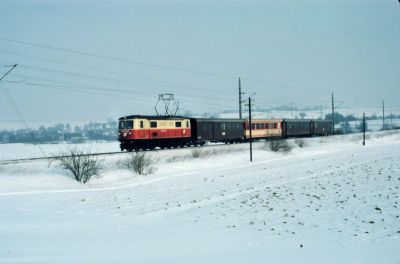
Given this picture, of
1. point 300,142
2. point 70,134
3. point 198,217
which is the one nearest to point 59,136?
point 70,134

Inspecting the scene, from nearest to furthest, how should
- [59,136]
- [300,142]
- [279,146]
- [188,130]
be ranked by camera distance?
1. [188,130]
2. [279,146]
3. [300,142]
4. [59,136]

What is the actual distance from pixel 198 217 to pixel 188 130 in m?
25.0

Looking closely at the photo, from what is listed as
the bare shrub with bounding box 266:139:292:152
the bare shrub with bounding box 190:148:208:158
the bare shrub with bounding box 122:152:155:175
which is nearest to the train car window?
the bare shrub with bounding box 122:152:155:175

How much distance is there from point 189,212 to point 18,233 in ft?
22.4

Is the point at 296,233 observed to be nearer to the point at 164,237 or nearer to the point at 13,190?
the point at 164,237

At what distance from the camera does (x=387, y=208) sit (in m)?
14.5

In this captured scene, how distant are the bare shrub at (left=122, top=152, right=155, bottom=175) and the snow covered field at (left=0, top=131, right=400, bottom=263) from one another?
24.0 inches

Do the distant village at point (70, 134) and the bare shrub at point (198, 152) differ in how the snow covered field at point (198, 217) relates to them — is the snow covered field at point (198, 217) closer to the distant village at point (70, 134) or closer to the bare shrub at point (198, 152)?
the bare shrub at point (198, 152)

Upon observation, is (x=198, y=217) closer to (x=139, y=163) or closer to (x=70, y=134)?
(x=139, y=163)

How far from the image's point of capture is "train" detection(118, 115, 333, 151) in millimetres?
34906

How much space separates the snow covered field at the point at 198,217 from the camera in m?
10.2

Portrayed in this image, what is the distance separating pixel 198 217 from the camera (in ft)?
52.4

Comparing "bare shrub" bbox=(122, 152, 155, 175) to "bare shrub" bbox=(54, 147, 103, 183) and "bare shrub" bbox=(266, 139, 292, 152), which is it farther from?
"bare shrub" bbox=(266, 139, 292, 152)

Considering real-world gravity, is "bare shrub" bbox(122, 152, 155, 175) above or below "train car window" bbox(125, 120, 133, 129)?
below
